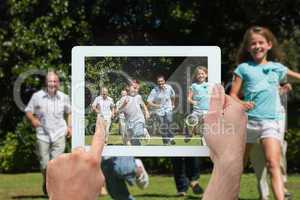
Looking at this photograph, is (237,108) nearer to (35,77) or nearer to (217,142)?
(217,142)

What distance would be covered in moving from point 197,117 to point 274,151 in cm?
318

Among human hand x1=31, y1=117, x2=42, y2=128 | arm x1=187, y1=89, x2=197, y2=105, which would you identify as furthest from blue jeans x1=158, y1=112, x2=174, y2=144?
human hand x1=31, y1=117, x2=42, y2=128

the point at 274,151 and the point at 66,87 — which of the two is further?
the point at 66,87

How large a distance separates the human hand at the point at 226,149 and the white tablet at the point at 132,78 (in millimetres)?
1664

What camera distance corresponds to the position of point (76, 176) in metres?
1.17

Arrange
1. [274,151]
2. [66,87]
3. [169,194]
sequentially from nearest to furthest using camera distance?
[274,151] < [169,194] < [66,87]

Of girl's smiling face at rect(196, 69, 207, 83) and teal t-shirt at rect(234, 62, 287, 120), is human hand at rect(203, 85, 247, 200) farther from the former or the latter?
teal t-shirt at rect(234, 62, 287, 120)

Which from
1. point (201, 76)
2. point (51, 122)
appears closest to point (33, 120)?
point (51, 122)

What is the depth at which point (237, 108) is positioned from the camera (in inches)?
53.6

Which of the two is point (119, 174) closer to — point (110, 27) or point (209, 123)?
point (209, 123)

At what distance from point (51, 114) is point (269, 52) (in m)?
3.94

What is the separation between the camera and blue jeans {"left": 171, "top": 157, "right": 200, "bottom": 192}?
8781 mm

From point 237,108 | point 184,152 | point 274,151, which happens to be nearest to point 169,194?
point 274,151

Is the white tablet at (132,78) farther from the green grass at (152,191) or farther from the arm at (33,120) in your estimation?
the arm at (33,120)
